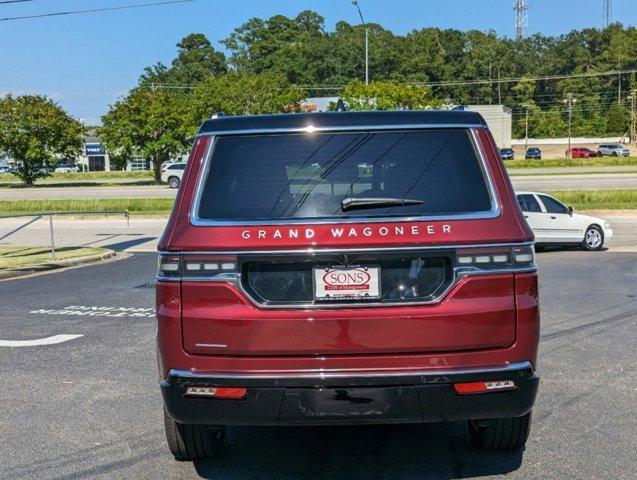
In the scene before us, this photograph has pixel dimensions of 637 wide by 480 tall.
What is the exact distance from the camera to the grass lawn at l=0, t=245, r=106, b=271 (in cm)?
1598

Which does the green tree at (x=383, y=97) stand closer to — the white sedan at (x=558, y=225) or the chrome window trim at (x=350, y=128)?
the white sedan at (x=558, y=225)

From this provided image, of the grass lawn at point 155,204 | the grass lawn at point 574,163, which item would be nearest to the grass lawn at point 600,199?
the grass lawn at point 155,204

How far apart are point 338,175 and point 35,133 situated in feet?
182

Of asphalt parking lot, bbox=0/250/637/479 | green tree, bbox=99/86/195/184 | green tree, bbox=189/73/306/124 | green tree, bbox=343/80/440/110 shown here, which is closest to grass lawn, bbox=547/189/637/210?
asphalt parking lot, bbox=0/250/637/479

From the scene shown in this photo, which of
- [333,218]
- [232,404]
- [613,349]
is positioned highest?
[333,218]

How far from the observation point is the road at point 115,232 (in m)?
20.2

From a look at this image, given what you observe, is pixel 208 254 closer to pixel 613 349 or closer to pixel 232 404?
pixel 232 404

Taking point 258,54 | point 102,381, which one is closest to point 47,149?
point 102,381

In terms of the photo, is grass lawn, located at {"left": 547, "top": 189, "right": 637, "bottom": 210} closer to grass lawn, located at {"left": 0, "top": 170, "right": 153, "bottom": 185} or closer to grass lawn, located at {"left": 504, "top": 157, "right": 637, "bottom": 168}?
grass lawn, located at {"left": 504, "top": 157, "right": 637, "bottom": 168}

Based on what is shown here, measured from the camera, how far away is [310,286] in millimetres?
3723

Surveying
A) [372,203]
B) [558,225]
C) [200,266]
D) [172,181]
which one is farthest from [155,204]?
[372,203]

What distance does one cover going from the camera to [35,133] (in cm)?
5506

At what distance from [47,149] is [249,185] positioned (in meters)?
55.8

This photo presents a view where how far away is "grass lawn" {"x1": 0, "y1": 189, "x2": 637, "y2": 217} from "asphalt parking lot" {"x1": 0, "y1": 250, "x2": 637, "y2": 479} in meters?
19.6
